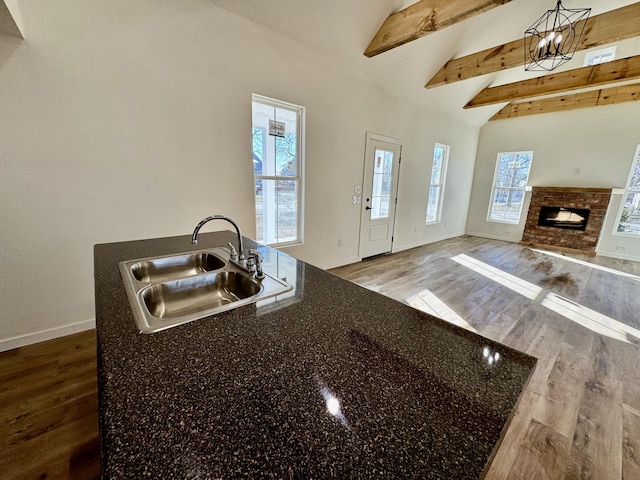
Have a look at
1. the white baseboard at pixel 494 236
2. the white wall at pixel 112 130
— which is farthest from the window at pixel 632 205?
the white wall at pixel 112 130

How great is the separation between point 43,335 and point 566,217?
7.95 m

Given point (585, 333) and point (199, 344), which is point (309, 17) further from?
point (585, 333)

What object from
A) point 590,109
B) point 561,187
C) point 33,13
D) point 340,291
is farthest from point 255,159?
point 590,109

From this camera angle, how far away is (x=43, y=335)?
198 cm

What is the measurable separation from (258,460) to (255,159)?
280 cm

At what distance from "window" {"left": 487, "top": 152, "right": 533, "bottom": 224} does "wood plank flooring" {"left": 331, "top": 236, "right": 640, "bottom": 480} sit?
4.45 feet

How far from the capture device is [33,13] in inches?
64.3

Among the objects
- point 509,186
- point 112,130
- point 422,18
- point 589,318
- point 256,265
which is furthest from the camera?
point 509,186

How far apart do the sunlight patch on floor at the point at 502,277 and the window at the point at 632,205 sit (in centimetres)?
296

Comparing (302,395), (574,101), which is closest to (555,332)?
(302,395)

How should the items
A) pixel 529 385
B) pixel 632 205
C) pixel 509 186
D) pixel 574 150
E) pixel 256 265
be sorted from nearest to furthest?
pixel 256 265, pixel 529 385, pixel 632 205, pixel 574 150, pixel 509 186

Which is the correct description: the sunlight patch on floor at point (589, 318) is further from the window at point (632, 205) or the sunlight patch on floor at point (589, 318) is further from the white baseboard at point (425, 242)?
the window at point (632, 205)

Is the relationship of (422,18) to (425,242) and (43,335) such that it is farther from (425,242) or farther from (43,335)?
(43,335)

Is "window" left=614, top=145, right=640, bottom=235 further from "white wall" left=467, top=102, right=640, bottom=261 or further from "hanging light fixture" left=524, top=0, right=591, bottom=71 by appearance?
"hanging light fixture" left=524, top=0, right=591, bottom=71
